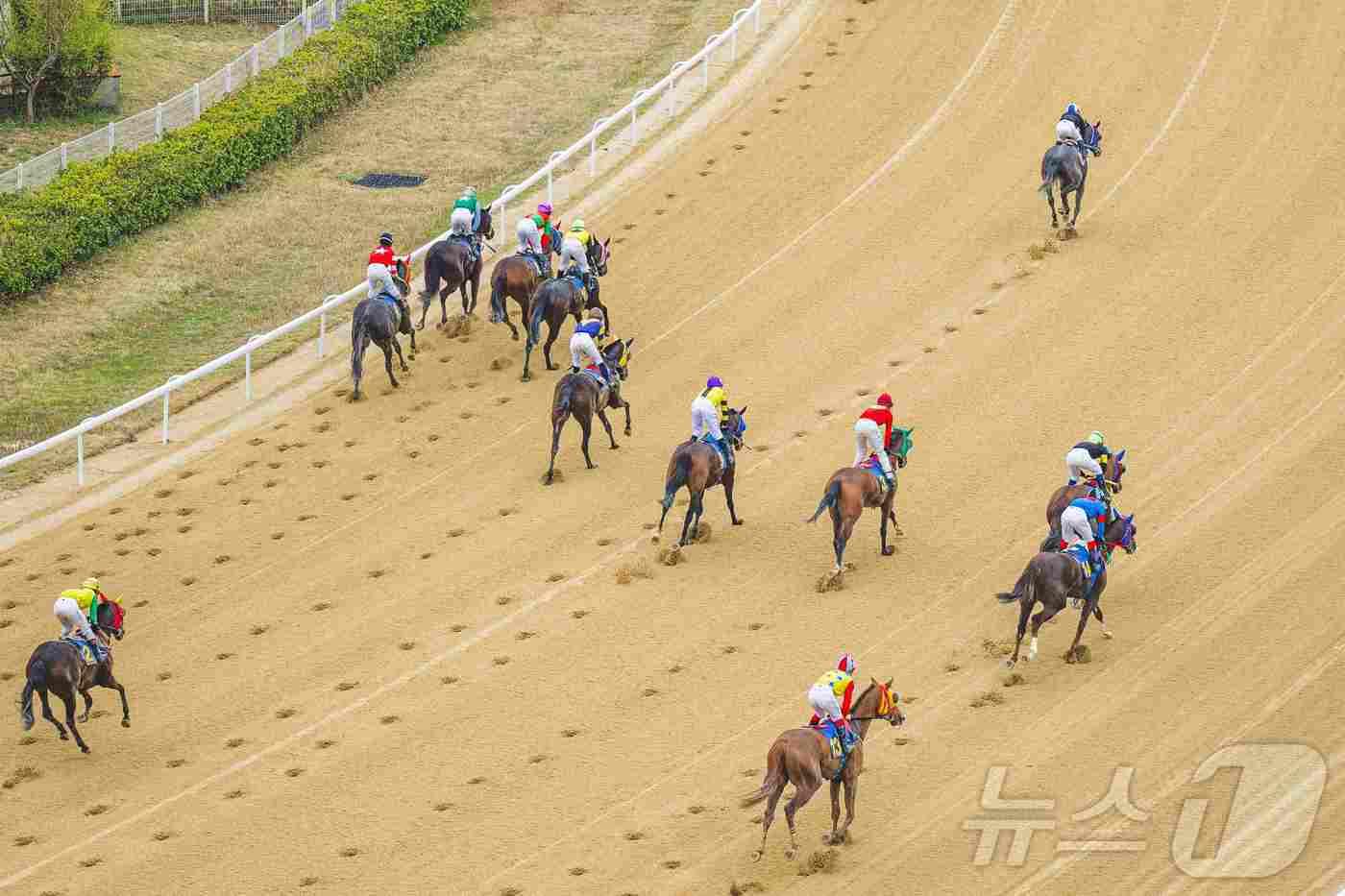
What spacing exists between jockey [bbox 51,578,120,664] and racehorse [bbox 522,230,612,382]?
324 inches

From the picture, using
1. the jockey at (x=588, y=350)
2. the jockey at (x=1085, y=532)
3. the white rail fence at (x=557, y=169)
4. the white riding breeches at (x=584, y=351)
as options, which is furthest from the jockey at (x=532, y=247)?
the jockey at (x=1085, y=532)

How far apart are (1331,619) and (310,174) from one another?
63.0 feet

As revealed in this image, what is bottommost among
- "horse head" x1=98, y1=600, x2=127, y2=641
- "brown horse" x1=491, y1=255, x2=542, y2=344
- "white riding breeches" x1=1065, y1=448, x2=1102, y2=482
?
"horse head" x1=98, y1=600, x2=127, y2=641

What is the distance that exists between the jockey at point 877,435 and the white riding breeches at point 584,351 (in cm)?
352

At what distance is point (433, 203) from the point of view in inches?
1400

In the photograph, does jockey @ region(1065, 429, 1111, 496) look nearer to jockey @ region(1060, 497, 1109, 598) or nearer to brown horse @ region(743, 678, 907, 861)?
jockey @ region(1060, 497, 1109, 598)

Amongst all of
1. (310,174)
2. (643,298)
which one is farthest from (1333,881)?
(310,174)

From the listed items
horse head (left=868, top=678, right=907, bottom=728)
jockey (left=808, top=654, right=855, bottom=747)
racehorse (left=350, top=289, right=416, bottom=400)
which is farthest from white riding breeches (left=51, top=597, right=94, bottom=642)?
racehorse (left=350, top=289, right=416, bottom=400)

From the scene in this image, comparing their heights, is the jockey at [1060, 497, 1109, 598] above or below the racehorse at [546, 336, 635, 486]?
above

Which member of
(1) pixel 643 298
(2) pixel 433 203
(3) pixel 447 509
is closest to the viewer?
(3) pixel 447 509

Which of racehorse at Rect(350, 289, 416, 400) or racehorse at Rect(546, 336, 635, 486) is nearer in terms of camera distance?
racehorse at Rect(546, 336, 635, 486)

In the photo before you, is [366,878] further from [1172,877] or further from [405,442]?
[405,442]

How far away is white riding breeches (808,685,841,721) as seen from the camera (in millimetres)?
19094

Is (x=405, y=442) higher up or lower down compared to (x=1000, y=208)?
lower down
